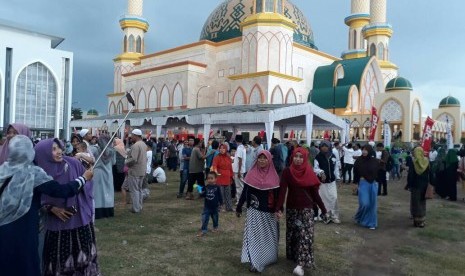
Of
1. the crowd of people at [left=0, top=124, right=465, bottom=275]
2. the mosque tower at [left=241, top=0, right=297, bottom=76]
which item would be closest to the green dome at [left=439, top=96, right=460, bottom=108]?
the mosque tower at [left=241, top=0, right=297, bottom=76]

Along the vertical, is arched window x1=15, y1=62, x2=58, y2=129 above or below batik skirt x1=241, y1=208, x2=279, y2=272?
above

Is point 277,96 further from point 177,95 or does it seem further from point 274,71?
point 177,95

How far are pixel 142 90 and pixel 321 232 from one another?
30.1 m

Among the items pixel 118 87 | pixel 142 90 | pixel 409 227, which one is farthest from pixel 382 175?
pixel 118 87

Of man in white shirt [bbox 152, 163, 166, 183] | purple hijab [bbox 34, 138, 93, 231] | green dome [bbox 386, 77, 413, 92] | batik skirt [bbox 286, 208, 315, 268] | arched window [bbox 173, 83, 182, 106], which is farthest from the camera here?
arched window [bbox 173, 83, 182, 106]

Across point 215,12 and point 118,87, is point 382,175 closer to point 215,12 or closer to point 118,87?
point 215,12

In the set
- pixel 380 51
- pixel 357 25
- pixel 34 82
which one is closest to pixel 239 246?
pixel 34 82

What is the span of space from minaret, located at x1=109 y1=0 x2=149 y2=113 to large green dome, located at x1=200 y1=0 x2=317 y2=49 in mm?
6364

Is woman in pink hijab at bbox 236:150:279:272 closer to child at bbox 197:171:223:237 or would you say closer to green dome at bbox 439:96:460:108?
child at bbox 197:171:223:237

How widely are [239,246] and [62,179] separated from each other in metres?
2.86

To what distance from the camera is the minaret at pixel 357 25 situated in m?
35.9

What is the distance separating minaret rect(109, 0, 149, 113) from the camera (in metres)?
36.8

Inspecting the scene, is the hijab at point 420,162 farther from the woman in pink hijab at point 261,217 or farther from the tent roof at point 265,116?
the tent roof at point 265,116

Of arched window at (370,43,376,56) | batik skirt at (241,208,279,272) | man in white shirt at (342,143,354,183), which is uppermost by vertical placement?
arched window at (370,43,376,56)
